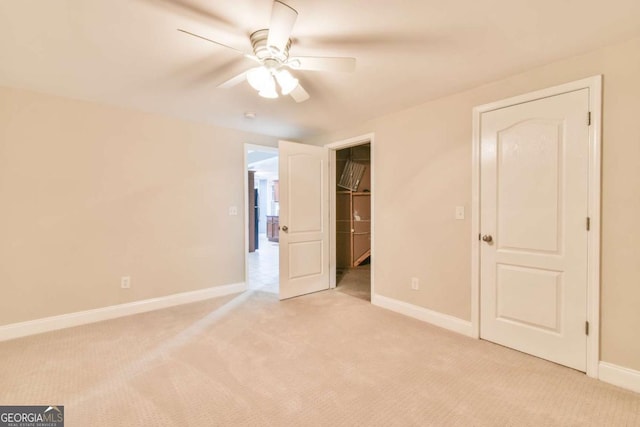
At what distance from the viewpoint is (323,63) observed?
178cm

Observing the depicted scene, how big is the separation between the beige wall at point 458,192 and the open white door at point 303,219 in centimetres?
57

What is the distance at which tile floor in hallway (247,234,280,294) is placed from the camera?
434 centimetres

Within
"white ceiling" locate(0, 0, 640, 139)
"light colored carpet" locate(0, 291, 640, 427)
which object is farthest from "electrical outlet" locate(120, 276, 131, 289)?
"white ceiling" locate(0, 0, 640, 139)

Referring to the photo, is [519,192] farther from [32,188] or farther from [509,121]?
[32,188]

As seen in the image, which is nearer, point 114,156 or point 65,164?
point 65,164

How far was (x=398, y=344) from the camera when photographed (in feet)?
8.25

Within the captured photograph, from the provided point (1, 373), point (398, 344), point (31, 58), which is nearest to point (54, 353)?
point (1, 373)

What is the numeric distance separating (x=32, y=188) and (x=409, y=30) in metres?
3.52

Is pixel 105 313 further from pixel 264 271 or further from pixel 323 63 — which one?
pixel 323 63

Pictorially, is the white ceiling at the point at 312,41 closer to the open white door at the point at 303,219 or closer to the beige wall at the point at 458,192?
the beige wall at the point at 458,192

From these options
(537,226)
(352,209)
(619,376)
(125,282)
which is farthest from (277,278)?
(619,376)

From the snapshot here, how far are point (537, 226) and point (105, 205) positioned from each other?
4119 millimetres

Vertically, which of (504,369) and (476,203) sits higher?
(476,203)

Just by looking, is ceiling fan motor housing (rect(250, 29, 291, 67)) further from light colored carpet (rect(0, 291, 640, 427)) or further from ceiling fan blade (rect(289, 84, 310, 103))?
light colored carpet (rect(0, 291, 640, 427))
